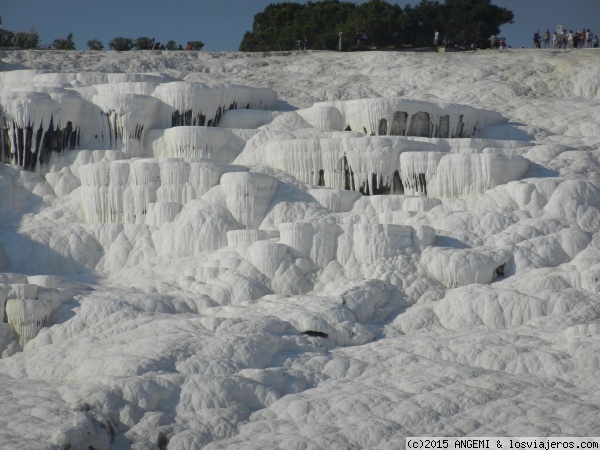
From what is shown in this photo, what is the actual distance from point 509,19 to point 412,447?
1287 inches

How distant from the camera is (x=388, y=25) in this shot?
4203cm

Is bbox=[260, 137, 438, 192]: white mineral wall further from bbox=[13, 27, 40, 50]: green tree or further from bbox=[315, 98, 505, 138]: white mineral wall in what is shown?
bbox=[13, 27, 40, 50]: green tree

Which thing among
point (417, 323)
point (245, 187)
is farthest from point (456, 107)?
point (417, 323)

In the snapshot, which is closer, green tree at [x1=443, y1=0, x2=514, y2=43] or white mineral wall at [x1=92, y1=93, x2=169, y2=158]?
white mineral wall at [x1=92, y1=93, x2=169, y2=158]

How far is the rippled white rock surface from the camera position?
50.5 ft

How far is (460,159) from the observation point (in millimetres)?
22500

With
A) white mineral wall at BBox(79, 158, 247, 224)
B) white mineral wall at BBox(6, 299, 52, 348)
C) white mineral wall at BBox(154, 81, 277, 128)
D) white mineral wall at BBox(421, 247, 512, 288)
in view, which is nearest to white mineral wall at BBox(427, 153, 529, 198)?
white mineral wall at BBox(421, 247, 512, 288)

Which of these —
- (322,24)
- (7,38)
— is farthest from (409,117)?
(322,24)

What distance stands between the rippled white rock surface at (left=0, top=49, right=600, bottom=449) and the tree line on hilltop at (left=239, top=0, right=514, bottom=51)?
11608 millimetres

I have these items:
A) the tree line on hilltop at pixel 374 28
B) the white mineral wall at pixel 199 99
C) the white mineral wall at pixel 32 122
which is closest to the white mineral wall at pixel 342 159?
the white mineral wall at pixel 199 99

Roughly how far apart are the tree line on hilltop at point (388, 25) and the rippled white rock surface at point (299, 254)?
11608 mm

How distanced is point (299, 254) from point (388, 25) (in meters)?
23.5

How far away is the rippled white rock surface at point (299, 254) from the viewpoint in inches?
607

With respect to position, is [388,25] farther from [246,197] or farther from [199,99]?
[246,197]
